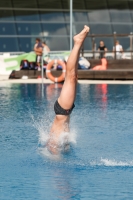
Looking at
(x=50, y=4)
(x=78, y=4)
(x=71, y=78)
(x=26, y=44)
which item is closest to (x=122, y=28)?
(x=78, y=4)

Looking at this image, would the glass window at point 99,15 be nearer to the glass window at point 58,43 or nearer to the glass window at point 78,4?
the glass window at point 78,4

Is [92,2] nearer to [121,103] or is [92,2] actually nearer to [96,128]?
[121,103]

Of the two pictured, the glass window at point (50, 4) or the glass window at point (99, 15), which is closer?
the glass window at point (50, 4)

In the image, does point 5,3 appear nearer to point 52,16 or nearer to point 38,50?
point 52,16

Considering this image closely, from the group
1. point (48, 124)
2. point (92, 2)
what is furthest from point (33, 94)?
point (92, 2)

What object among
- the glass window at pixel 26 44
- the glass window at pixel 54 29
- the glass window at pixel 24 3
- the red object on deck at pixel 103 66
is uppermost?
the glass window at pixel 24 3

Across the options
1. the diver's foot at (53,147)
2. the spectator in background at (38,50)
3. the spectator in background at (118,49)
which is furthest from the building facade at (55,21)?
the diver's foot at (53,147)

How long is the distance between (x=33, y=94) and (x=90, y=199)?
11248mm

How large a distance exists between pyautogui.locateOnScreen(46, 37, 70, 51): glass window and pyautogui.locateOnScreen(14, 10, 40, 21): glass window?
4.51ft

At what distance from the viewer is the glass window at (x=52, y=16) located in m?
30.3

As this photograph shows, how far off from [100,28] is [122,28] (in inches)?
53.7

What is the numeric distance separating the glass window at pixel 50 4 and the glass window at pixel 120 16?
10.0 feet

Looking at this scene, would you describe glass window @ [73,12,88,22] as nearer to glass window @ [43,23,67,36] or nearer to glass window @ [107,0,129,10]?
glass window @ [43,23,67,36]

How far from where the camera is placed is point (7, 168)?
6.45 m
